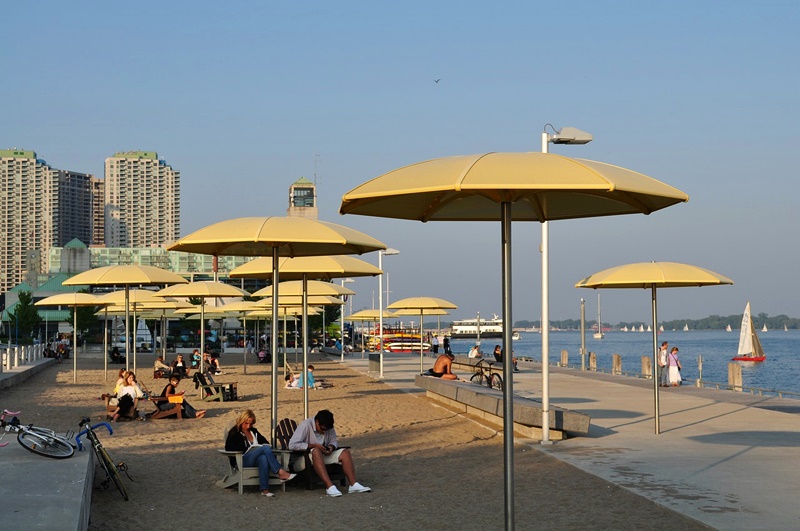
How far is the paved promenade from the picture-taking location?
8344mm

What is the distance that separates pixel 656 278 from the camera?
44.1 ft

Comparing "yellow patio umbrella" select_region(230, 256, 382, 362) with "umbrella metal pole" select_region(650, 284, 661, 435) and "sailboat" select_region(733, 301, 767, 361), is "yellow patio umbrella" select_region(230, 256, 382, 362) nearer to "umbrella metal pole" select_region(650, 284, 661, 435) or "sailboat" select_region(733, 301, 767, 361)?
"umbrella metal pole" select_region(650, 284, 661, 435)

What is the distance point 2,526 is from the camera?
5.51m

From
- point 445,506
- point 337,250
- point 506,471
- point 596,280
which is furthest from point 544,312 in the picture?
point 506,471

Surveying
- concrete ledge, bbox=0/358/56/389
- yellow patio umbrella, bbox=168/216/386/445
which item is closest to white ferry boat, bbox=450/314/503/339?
concrete ledge, bbox=0/358/56/389

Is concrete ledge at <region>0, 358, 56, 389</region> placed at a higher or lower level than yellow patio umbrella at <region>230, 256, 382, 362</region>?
lower

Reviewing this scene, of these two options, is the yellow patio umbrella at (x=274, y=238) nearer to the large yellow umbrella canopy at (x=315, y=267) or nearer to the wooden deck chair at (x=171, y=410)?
the large yellow umbrella canopy at (x=315, y=267)

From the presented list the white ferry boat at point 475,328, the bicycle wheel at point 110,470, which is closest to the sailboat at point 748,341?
the bicycle wheel at point 110,470

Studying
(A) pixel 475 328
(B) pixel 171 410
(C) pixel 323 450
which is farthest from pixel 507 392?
(A) pixel 475 328

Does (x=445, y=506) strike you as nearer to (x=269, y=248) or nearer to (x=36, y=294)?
(x=269, y=248)

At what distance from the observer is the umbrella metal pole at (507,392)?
5746 millimetres

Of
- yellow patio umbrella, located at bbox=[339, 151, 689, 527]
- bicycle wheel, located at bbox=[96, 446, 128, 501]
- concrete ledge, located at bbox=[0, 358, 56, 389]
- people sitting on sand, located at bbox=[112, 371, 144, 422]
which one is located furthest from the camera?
concrete ledge, located at bbox=[0, 358, 56, 389]

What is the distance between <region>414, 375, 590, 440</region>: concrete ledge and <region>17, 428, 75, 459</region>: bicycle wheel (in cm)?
676

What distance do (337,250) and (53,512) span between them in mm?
6469
